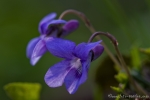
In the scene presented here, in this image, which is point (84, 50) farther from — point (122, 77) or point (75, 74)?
point (122, 77)

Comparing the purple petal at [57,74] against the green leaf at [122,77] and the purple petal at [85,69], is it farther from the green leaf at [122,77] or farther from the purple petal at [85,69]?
the green leaf at [122,77]

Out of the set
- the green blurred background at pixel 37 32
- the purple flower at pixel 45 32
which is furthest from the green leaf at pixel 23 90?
the green blurred background at pixel 37 32

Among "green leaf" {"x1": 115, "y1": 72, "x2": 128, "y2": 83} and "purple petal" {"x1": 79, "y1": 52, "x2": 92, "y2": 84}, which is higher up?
"purple petal" {"x1": 79, "y1": 52, "x2": 92, "y2": 84}

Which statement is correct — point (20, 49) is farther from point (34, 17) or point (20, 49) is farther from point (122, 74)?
point (122, 74)

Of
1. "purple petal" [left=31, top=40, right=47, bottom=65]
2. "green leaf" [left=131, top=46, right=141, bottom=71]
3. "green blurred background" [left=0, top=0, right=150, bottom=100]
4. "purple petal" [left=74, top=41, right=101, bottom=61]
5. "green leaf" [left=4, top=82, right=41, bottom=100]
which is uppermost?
"purple petal" [left=31, top=40, right=47, bottom=65]

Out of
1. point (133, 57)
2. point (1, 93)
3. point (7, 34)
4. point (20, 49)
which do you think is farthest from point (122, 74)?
point (7, 34)

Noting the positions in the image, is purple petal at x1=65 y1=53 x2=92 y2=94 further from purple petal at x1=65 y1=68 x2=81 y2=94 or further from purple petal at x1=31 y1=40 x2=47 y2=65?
purple petal at x1=31 y1=40 x2=47 y2=65

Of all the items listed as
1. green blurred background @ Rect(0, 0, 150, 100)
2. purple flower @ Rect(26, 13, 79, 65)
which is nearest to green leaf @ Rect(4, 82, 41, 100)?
purple flower @ Rect(26, 13, 79, 65)

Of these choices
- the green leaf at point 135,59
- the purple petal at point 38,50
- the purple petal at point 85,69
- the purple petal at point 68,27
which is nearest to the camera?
the purple petal at point 85,69
